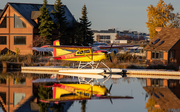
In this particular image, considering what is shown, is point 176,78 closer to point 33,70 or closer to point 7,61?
point 33,70

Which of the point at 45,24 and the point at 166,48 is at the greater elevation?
the point at 45,24

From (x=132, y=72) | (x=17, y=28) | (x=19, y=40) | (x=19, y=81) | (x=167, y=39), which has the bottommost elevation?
(x=19, y=81)

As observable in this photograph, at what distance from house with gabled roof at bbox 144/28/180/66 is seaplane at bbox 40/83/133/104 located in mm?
12539

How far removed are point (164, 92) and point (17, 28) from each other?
26515 mm

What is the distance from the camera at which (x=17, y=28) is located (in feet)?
125

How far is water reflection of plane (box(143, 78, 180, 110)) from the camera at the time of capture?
43.5ft

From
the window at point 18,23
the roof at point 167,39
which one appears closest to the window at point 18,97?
the roof at point 167,39

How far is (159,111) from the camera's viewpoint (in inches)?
472

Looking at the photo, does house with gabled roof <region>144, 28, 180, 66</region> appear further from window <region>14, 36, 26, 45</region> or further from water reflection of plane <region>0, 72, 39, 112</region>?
window <region>14, 36, 26, 45</region>

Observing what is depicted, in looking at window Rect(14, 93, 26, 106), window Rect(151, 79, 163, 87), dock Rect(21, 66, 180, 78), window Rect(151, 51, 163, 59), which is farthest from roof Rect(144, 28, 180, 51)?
window Rect(14, 93, 26, 106)

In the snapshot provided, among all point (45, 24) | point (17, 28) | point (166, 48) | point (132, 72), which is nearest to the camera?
point (132, 72)

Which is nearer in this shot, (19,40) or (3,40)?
(19,40)

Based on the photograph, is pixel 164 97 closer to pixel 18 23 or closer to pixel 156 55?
pixel 156 55

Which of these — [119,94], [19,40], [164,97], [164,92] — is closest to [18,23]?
[19,40]
